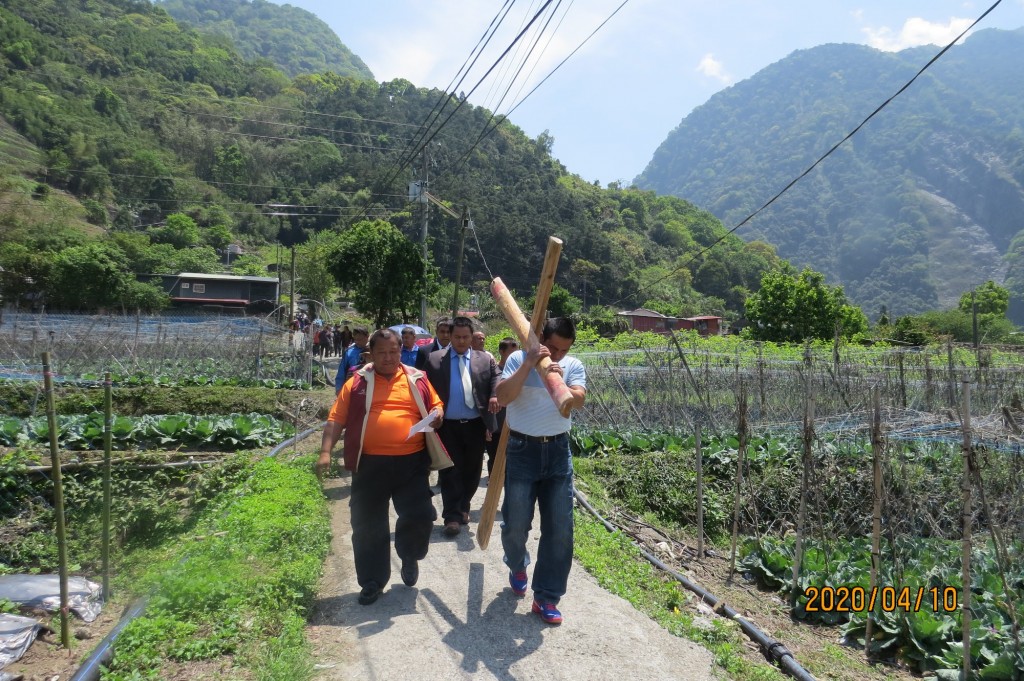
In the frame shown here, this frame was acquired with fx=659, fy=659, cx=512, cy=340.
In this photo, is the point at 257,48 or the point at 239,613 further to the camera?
the point at 257,48

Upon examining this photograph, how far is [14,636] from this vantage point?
3953 mm

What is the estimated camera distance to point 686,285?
6719 cm

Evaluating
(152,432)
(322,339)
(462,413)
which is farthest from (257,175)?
(462,413)

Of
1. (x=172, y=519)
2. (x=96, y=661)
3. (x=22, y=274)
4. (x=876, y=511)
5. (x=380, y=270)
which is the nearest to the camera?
(x=96, y=661)

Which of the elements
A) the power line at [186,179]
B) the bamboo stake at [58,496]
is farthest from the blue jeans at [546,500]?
the power line at [186,179]

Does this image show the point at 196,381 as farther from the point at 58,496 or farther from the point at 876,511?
the point at 876,511

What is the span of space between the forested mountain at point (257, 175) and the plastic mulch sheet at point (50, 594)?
39.7 metres

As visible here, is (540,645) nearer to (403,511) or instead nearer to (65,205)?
(403,511)

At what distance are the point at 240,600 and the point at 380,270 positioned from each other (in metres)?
20.0

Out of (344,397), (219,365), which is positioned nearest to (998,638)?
(344,397)

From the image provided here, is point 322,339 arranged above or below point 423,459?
below

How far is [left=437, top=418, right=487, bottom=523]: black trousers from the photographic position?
17.2 feet

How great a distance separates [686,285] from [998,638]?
214 feet

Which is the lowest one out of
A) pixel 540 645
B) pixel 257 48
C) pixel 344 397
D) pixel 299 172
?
pixel 540 645
